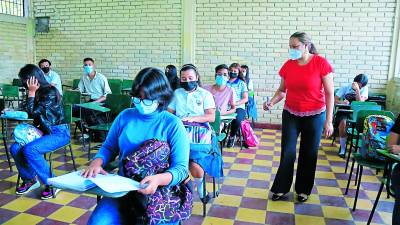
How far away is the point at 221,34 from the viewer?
7113mm

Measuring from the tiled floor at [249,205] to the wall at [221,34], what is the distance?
9.72ft

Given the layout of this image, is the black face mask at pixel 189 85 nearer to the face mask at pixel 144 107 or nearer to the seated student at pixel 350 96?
the face mask at pixel 144 107

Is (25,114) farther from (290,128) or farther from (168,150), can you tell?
(290,128)

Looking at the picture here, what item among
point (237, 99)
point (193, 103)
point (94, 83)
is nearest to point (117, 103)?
point (94, 83)

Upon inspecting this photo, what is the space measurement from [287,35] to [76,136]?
4453mm

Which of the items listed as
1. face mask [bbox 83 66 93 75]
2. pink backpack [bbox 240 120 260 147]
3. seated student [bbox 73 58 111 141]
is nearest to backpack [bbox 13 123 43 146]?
seated student [bbox 73 58 111 141]

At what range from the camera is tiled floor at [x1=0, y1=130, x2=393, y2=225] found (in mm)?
3051

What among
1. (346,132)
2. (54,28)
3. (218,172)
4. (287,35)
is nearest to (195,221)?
(218,172)

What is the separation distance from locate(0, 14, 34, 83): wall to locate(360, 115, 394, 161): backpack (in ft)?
25.1

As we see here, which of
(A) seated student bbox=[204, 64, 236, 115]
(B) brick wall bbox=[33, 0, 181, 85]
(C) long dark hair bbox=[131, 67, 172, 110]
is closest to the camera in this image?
(C) long dark hair bbox=[131, 67, 172, 110]

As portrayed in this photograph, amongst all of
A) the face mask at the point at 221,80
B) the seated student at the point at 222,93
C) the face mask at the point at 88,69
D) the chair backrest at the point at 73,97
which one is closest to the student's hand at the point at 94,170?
the seated student at the point at 222,93

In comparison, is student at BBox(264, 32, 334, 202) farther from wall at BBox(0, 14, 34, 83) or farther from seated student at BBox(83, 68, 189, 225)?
wall at BBox(0, 14, 34, 83)

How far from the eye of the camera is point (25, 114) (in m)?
3.36

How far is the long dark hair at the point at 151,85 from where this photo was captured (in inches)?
71.1
